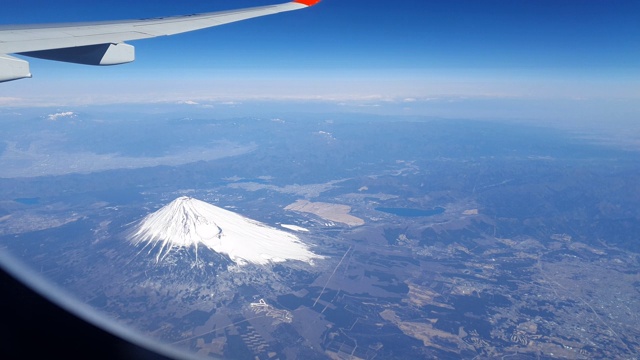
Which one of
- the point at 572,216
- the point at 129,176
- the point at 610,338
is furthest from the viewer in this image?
the point at 129,176

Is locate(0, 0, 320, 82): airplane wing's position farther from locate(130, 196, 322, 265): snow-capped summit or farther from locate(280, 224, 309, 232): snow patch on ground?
locate(280, 224, 309, 232): snow patch on ground

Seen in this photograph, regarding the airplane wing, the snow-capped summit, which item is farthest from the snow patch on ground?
the airplane wing

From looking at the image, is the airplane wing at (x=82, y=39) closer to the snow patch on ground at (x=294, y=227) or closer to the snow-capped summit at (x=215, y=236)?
the snow-capped summit at (x=215, y=236)

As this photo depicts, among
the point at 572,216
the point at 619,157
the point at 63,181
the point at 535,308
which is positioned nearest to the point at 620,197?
the point at 572,216

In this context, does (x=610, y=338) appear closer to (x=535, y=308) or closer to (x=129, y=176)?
(x=535, y=308)

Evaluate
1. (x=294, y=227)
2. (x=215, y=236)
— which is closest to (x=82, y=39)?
(x=215, y=236)

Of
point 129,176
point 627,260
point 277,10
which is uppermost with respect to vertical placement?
point 277,10

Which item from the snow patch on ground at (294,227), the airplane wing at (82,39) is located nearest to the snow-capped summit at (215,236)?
the snow patch on ground at (294,227)
